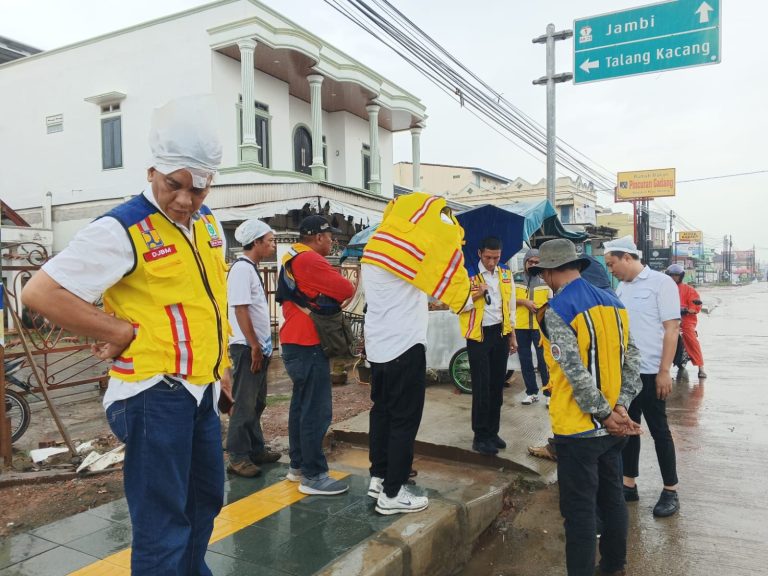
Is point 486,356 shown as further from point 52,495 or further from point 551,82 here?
point 551,82

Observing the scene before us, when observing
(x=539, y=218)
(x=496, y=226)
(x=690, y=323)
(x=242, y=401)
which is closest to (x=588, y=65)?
(x=539, y=218)

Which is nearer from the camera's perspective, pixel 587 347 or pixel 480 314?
pixel 587 347

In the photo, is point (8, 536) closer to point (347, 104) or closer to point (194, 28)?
point (194, 28)

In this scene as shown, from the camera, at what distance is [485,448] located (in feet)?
15.3

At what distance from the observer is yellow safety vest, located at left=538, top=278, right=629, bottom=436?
2.85 meters

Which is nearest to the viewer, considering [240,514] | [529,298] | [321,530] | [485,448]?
[321,530]

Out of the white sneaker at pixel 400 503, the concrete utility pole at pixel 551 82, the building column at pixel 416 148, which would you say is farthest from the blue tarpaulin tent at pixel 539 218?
the building column at pixel 416 148

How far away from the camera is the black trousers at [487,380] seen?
4.69 meters

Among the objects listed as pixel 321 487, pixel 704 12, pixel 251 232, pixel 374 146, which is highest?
pixel 374 146

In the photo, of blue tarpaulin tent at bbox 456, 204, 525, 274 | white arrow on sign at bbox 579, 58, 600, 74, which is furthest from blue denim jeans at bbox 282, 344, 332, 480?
white arrow on sign at bbox 579, 58, 600, 74

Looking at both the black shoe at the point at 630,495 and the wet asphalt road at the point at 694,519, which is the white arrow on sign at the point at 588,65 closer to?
the wet asphalt road at the point at 694,519

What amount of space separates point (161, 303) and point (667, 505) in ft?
12.2

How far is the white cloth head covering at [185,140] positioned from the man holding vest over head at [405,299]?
155 centimetres

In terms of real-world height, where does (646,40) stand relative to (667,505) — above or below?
above
